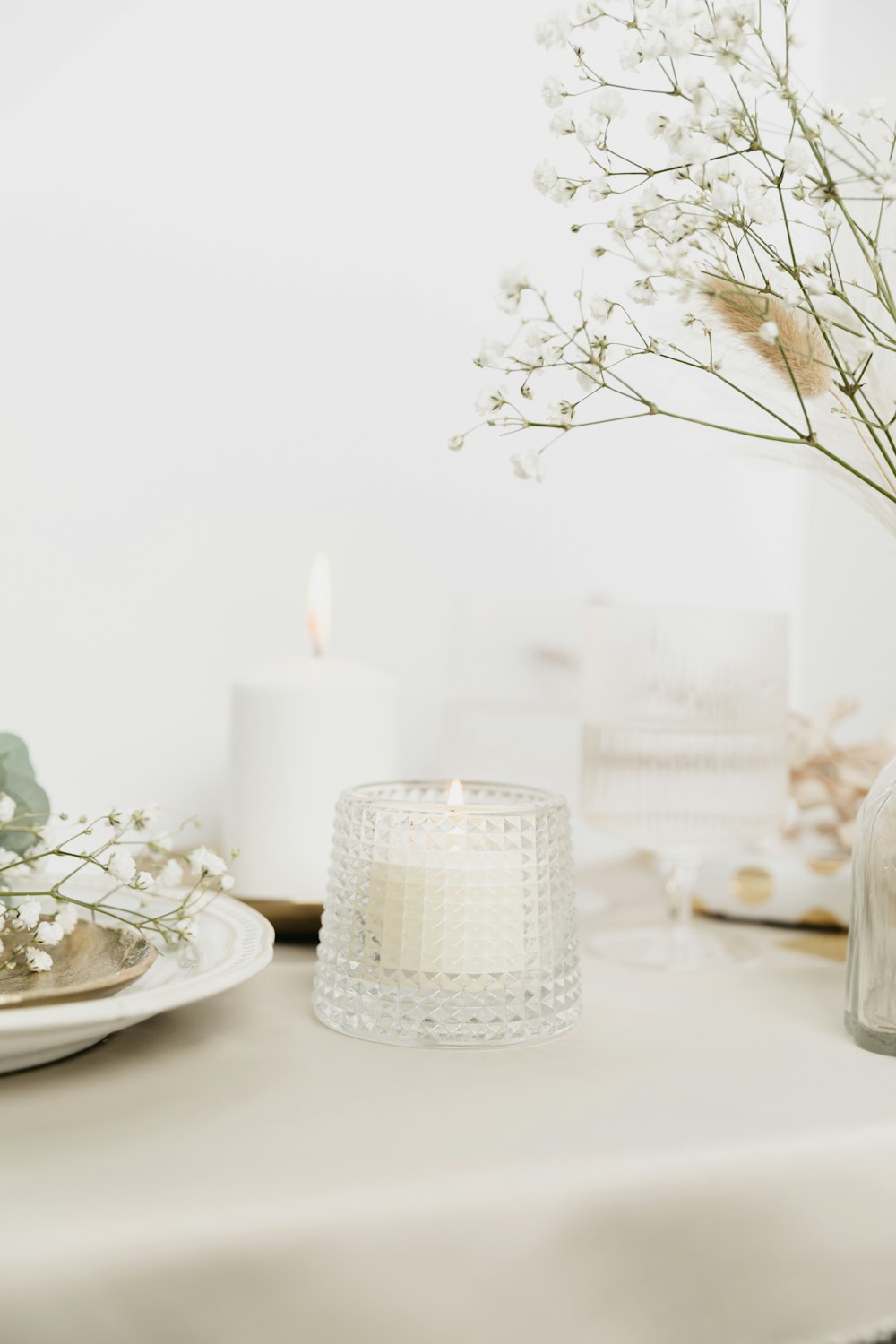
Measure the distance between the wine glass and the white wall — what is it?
A: 214mm

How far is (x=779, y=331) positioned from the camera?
54cm

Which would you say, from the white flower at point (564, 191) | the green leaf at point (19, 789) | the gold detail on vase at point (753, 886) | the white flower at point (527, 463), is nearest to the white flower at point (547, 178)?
the white flower at point (564, 191)

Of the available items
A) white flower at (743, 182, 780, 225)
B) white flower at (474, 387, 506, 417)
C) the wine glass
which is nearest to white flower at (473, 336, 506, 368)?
white flower at (474, 387, 506, 417)

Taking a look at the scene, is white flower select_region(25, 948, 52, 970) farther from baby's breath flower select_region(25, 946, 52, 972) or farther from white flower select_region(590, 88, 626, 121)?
white flower select_region(590, 88, 626, 121)

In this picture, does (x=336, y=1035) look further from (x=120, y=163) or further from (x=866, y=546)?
(x=866, y=546)

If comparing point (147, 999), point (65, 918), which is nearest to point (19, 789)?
point (65, 918)

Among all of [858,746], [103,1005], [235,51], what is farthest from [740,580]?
[103,1005]

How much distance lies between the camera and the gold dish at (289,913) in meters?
0.69

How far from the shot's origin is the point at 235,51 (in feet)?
2.86

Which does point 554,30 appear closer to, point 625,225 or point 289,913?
point 625,225

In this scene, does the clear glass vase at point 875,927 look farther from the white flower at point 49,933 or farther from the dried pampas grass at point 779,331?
the white flower at point 49,933

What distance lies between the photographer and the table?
35cm

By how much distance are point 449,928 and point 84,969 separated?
0.16 metres

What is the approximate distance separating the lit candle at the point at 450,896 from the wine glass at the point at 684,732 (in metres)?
0.20
